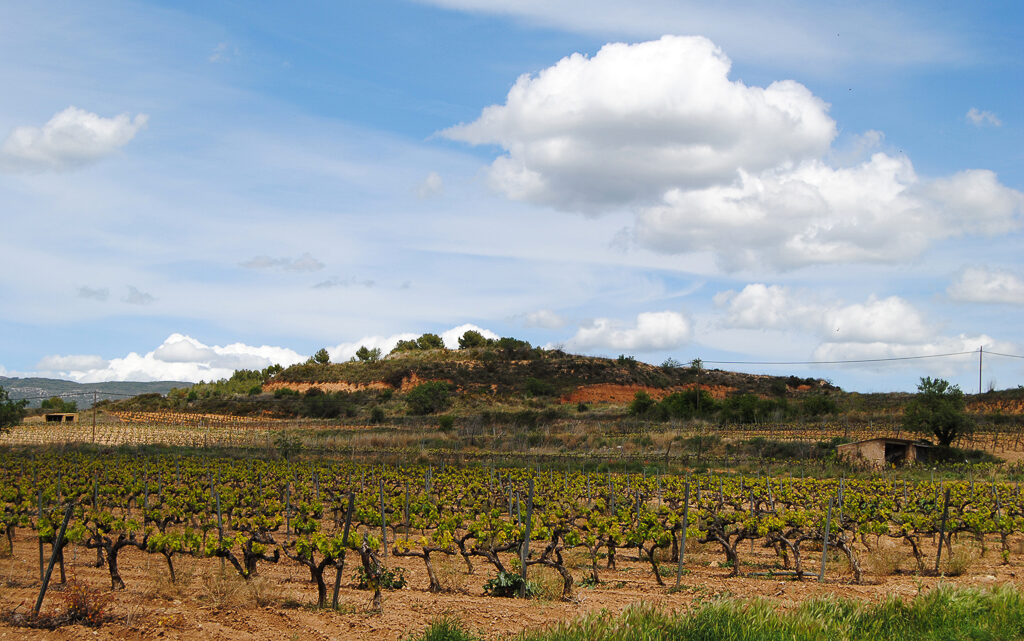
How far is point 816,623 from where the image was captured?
9312mm

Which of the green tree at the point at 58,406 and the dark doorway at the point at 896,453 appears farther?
the green tree at the point at 58,406

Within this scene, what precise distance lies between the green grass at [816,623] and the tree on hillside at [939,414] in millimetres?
34169

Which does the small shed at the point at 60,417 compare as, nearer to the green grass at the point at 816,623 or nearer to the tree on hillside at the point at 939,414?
the tree on hillside at the point at 939,414

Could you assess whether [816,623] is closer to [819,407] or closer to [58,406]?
[819,407]

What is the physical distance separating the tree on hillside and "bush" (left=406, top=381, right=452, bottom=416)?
37.3 meters

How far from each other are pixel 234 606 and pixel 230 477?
1575cm

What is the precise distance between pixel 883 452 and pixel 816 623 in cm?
3117

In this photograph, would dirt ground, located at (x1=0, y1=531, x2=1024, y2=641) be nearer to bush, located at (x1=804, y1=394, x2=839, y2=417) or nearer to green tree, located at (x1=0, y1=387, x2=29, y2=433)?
green tree, located at (x1=0, y1=387, x2=29, y2=433)

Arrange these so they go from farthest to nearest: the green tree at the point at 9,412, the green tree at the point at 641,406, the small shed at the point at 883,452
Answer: the green tree at the point at 641,406, the green tree at the point at 9,412, the small shed at the point at 883,452

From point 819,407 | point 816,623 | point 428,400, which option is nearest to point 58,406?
point 428,400

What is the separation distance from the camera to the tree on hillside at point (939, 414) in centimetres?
4153

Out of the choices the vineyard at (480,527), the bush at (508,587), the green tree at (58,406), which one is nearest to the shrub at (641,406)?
the vineyard at (480,527)

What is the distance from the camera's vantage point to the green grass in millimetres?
8867

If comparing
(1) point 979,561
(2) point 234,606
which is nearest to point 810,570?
(1) point 979,561
